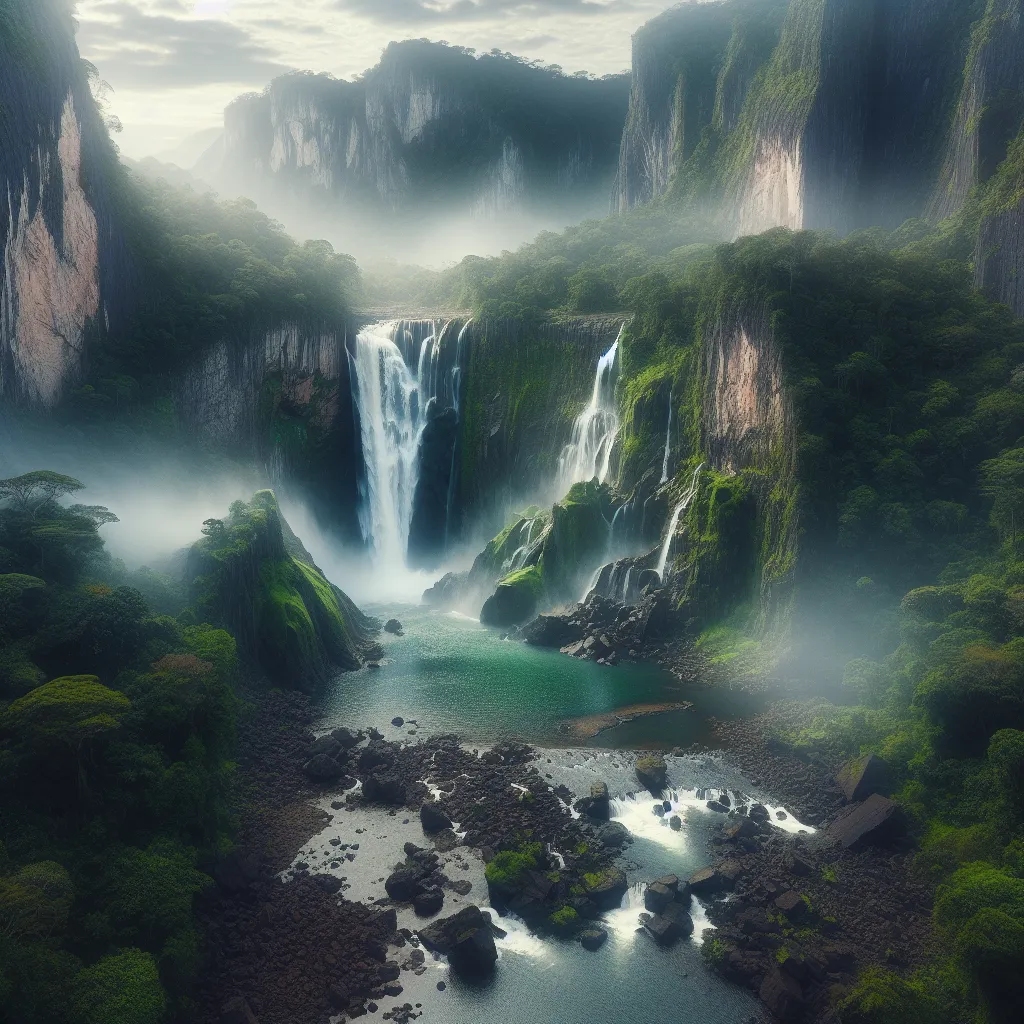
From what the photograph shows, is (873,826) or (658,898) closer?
(658,898)

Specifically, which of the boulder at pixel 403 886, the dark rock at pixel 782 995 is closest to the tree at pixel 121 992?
the boulder at pixel 403 886

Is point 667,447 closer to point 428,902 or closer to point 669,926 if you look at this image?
point 669,926

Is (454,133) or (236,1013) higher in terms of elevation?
(454,133)

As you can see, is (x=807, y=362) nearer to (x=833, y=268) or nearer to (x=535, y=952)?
(x=833, y=268)

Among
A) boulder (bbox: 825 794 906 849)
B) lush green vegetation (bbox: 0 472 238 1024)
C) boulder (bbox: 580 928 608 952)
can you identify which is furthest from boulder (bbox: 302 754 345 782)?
boulder (bbox: 825 794 906 849)

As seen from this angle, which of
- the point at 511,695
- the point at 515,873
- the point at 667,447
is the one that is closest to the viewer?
the point at 515,873

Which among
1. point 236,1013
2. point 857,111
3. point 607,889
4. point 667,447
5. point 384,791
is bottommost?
point 384,791

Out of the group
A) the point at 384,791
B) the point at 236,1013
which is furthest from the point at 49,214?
the point at 236,1013

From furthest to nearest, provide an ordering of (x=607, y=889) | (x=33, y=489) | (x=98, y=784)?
(x=33, y=489) < (x=607, y=889) < (x=98, y=784)
